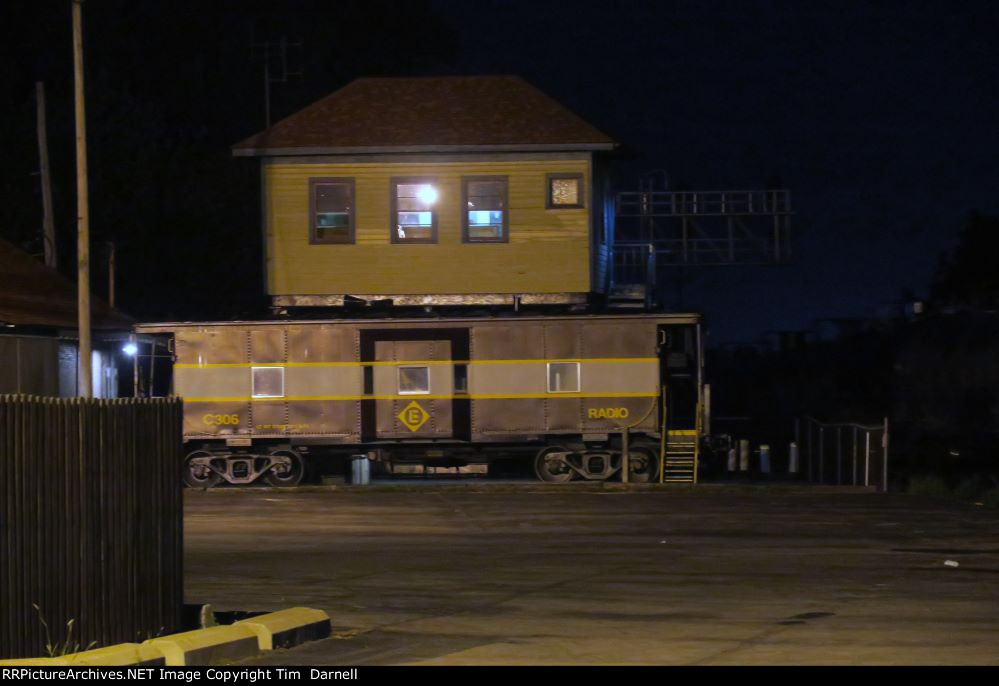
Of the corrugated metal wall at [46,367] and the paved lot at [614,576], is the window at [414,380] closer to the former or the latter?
the paved lot at [614,576]

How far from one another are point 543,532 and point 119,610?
10477mm

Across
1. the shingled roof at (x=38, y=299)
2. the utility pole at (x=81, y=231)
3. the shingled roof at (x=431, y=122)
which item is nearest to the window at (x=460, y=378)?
the shingled roof at (x=431, y=122)

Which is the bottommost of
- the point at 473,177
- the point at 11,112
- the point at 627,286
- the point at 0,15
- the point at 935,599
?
the point at 935,599

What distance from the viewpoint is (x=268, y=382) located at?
3170 cm

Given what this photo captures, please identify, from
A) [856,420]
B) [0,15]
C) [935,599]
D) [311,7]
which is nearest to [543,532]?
[935,599]

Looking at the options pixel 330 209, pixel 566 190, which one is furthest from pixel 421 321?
pixel 566 190

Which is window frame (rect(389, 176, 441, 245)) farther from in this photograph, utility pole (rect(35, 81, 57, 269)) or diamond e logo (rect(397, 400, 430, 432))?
utility pole (rect(35, 81, 57, 269))

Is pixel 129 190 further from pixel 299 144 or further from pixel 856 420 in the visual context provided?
pixel 856 420

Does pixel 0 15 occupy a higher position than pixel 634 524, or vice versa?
pixel 0 15

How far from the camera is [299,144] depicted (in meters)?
35.0

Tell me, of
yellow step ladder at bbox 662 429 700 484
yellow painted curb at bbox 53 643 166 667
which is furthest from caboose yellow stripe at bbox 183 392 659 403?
yellow painted curb at bbox 53 643 166 667

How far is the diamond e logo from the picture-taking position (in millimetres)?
31703

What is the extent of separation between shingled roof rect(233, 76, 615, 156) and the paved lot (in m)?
9.28

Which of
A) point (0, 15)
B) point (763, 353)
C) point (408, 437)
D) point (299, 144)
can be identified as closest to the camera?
point (408, 437)
